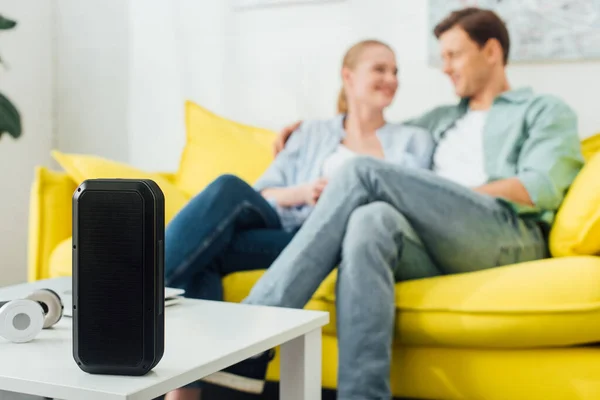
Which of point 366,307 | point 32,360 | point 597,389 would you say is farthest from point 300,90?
point 32,360

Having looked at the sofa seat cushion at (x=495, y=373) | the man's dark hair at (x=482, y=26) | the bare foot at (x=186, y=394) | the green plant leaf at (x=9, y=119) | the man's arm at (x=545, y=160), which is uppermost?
the man's dark hair at (x=482, y=26)

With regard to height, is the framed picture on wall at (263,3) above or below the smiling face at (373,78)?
above

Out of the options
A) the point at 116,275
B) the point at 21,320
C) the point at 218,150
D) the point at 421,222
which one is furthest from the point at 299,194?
the point at 116,275

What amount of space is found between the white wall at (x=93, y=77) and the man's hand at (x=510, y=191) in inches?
66.6

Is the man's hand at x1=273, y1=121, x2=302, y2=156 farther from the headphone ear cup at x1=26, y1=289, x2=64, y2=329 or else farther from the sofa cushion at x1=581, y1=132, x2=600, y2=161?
the headphone ear cup at x1=26, y1=289, x2=64, y2=329

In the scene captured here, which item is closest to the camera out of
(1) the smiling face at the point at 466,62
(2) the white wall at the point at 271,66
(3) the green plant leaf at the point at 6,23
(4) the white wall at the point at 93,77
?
(1) the smiling face at the point at 466,62

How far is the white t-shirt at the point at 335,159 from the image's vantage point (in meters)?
Result: 2.20

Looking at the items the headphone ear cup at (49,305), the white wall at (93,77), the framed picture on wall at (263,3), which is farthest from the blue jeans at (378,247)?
the white wall at (93,77)

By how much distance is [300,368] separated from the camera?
1.07m

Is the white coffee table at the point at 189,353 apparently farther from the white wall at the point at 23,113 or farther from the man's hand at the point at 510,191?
the white wall at the point at 23,113

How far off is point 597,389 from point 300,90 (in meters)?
1.58

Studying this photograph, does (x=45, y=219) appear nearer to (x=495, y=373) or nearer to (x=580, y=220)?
(x=495, y=373)

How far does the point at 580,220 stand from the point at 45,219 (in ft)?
4.64

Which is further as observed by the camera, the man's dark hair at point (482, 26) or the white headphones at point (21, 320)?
the man's dark hair at point (482, 26)
